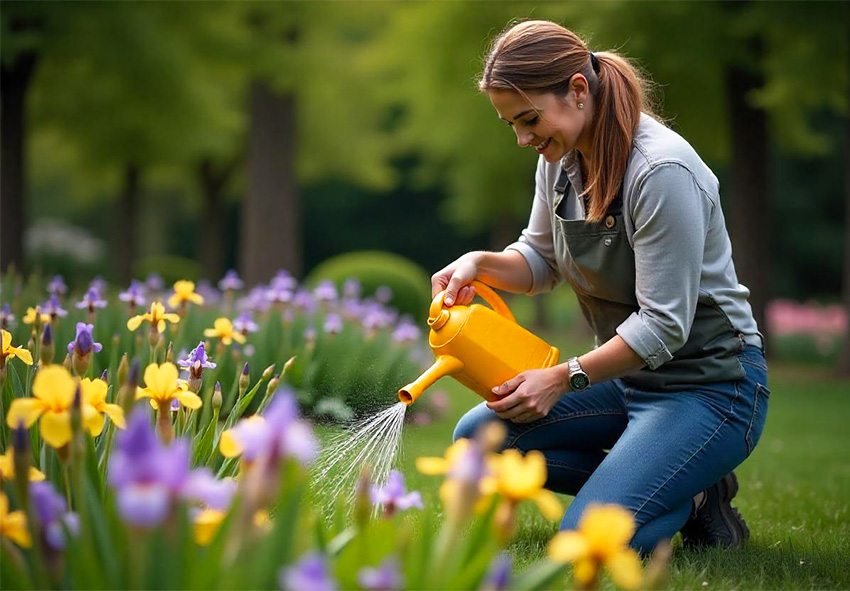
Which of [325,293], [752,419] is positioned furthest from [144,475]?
[325,293]

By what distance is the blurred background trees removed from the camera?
29.8 ft

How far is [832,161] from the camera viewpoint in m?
22.9

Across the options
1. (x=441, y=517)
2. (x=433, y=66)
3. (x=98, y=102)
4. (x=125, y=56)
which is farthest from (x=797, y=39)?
(x=98, y=102)

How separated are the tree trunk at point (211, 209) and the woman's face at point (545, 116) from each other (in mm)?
15750

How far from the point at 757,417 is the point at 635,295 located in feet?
1.57

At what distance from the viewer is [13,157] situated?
32.7 feet

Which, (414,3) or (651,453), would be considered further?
(414,3)

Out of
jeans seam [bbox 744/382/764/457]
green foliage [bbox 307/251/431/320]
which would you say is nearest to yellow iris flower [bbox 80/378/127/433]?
jeans seam [bbox 744/382/764/457]

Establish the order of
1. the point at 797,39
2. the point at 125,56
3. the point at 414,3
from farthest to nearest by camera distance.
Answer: the point at 414,3 < the point at 125,56 < the point at 797,39

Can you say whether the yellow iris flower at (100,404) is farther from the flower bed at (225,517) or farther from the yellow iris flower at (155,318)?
the yellow iris flower at (155,318)

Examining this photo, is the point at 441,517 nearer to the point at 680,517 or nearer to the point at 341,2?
the point at 680,517

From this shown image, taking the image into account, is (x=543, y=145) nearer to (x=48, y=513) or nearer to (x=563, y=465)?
(x=563, y=465)

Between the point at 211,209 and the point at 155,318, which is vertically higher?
the point at 155,318

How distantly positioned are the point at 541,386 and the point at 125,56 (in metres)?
8.63
